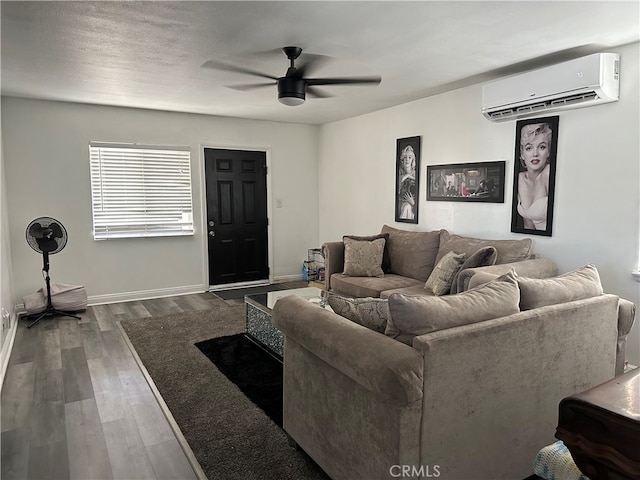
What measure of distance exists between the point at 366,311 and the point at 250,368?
1.76 meters

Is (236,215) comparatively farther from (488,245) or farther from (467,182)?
(488,245)

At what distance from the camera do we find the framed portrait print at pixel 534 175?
3.67 meters

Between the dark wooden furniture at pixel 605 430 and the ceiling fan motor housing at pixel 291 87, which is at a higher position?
the ceiling fan motor housing at pixel 291 87

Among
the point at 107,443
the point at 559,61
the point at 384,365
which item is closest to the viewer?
the point at 384,365

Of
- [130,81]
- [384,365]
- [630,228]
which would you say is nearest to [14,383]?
[130,81]

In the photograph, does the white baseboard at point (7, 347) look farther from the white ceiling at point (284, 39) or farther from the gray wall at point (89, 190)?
the white ceiling at point (284, 39)

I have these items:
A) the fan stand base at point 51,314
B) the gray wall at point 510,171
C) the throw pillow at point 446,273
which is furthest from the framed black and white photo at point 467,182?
the fan stand base at point 51,314

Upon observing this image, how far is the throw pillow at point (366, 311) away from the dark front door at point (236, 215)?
4.26 meters

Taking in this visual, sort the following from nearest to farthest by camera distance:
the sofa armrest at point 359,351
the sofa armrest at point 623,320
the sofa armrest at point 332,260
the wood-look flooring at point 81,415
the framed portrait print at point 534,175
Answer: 1. the sofa armrest at point 359,351
2. the wood-look flooring at point 81,415
3. the sofa armrest at point 623,320
4. the framed portrait print at point 534,175
5. the sofa armrest at point 332,260

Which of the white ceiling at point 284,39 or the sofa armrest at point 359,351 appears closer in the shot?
the sofa armrest at point 359,351

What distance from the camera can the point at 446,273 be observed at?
3.77m

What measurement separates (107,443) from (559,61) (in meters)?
4.20

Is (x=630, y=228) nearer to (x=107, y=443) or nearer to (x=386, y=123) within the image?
(x=386, y=123)

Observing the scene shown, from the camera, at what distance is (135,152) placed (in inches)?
213
